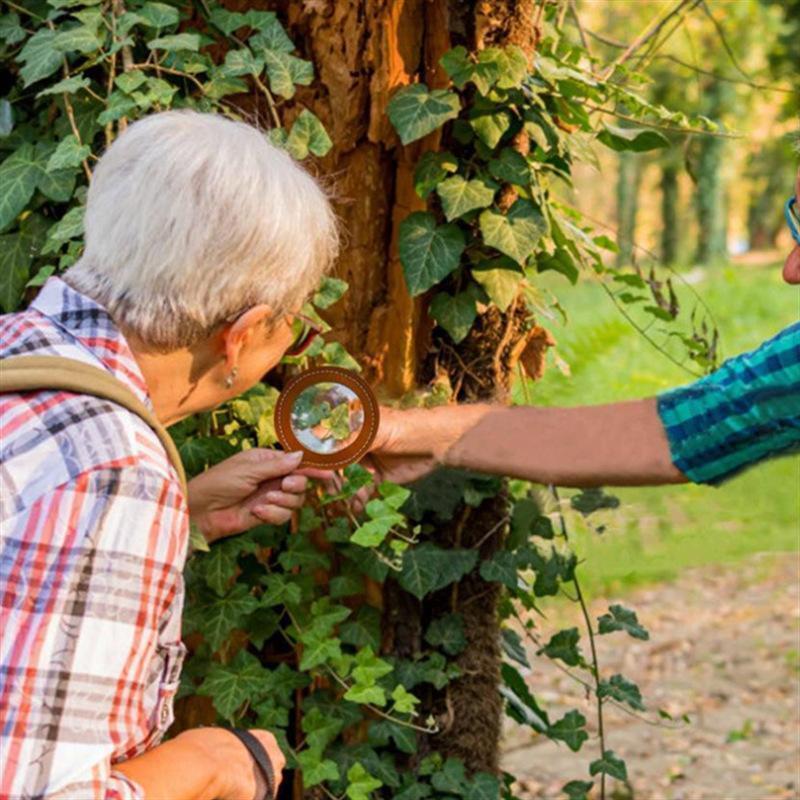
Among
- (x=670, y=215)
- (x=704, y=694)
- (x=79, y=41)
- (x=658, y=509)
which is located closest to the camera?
(x=79, y=41)

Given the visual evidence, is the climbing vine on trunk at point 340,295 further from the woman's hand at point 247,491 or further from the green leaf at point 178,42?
the woman's hand at point 247,491

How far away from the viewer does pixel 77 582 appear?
1.72m

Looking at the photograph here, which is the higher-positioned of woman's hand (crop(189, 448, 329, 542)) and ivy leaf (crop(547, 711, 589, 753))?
woman's hand (crop(189, 448, 329, 542))

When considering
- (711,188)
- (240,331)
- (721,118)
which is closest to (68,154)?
(240,331)

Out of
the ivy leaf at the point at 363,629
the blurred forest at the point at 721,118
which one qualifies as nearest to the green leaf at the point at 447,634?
the ivy leaf at the point at 363,629

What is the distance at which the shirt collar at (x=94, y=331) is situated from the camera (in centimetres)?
193

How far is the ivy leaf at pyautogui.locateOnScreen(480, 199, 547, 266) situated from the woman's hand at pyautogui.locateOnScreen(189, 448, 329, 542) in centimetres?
59

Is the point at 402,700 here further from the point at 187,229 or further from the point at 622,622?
the point at 187,229

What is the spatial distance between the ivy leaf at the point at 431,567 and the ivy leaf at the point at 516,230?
0.63m

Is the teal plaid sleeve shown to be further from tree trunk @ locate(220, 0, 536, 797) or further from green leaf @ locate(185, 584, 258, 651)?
green leaf @ locate(185, 584, 258, 651)

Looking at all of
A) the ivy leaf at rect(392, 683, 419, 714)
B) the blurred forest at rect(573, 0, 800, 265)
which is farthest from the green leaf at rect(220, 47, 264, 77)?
the blurred forest at rect(573, 0, 800, 265)

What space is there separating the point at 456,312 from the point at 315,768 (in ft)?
3.18

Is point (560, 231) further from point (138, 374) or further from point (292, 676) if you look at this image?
point (138, 374)

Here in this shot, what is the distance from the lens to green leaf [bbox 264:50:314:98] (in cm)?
275
